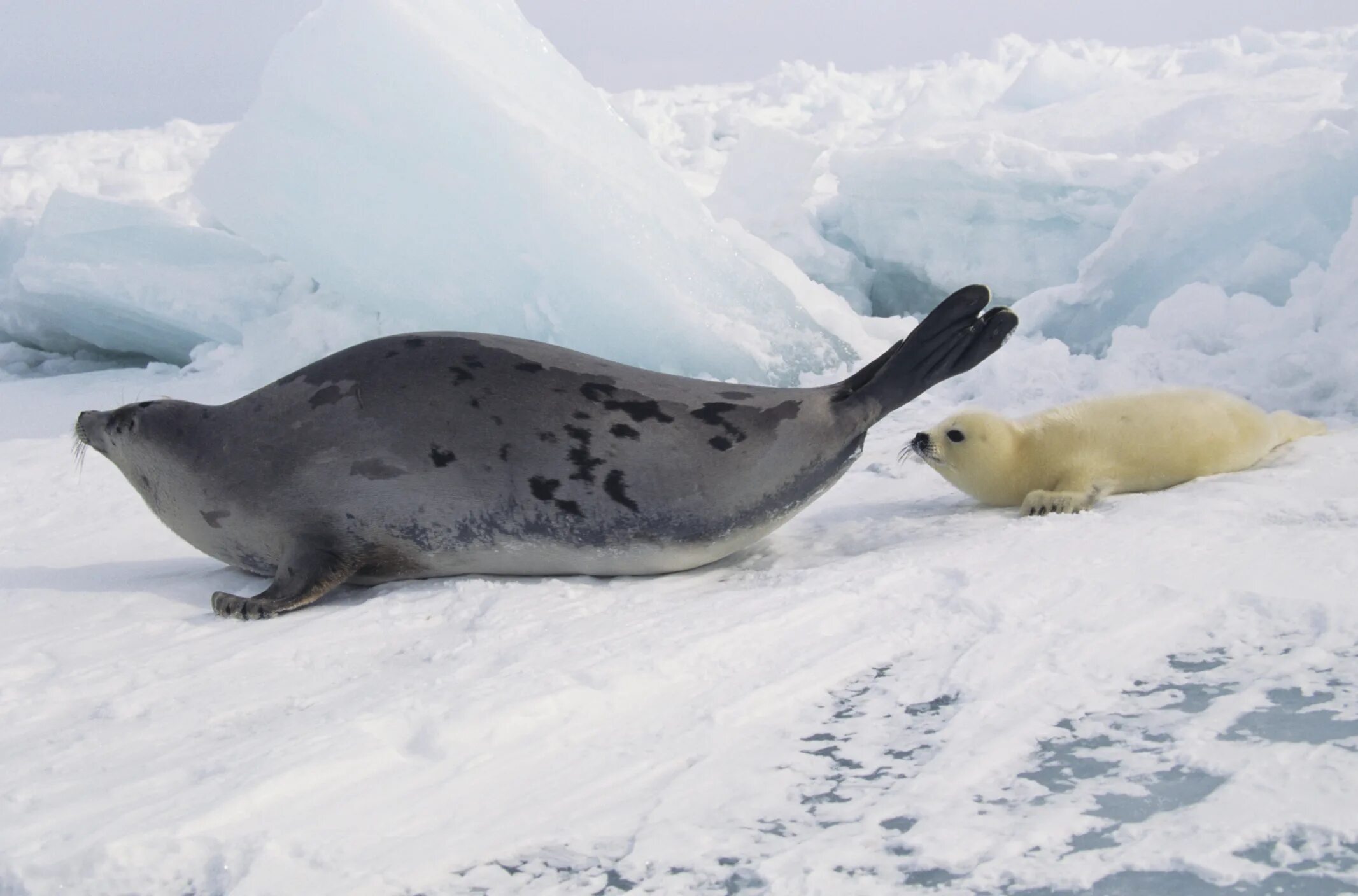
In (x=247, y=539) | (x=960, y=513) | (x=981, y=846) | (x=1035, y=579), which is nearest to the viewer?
(x=981, y=846)

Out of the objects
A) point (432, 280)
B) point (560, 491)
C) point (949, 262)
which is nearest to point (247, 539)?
point (560, 491)

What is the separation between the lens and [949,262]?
26.5ft

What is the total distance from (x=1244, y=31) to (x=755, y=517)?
17.7m

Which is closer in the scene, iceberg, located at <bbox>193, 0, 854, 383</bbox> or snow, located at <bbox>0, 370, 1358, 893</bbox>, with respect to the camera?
snow, located at <bbox>0, 370, 1358, 893</bbox>

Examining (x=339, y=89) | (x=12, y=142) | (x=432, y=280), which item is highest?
(x=12, y=142)

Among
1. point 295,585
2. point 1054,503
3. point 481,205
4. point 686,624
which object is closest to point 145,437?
point 295,585

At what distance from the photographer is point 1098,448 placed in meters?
3.15

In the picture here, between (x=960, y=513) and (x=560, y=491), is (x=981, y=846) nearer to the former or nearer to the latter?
(x=560, y=491)

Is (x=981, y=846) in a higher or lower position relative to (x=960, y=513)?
lower

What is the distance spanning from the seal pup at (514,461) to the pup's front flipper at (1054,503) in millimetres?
419

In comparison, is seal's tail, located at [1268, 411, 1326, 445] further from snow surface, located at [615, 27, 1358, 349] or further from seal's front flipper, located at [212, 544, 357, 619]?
seal's front flipper, located at [212, 544, 357, 619]

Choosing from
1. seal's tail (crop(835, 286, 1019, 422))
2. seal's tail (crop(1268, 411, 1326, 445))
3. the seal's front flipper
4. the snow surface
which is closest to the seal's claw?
the seal's front flipper

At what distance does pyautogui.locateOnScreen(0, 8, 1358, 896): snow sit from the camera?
1.34 m

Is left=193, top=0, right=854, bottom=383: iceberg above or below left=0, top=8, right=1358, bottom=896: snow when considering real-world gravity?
above
